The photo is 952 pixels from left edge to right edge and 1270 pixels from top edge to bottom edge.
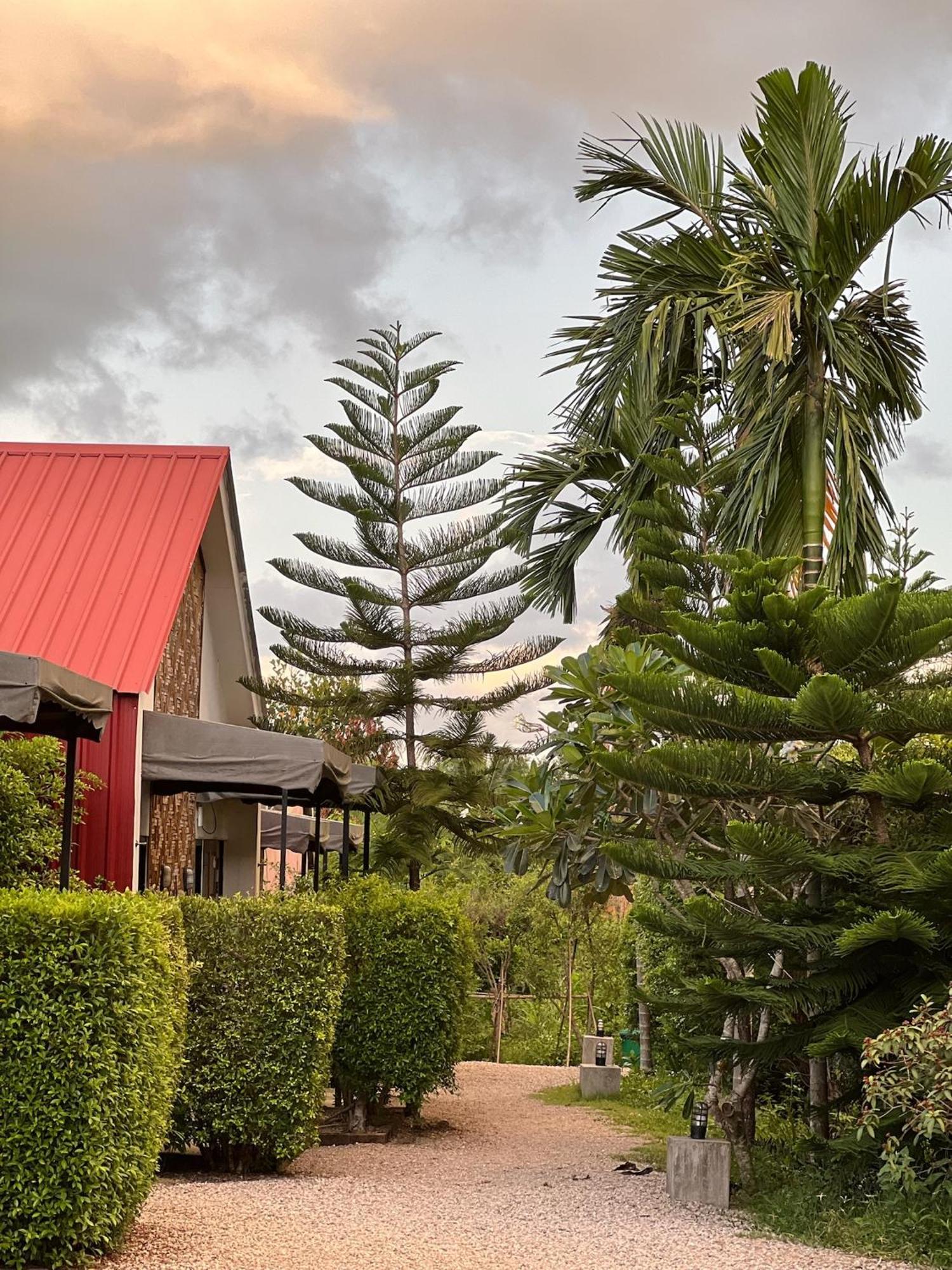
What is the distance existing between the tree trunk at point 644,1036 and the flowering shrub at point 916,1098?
723 cm

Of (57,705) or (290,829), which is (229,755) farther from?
(290,829)

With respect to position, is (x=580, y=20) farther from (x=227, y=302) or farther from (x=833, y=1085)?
(x=833, y=1085)

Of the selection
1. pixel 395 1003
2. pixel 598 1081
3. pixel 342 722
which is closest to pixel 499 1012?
pixel 598 1081

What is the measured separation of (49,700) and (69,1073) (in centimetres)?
223

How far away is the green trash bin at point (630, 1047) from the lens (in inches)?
576

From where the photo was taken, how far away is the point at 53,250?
13.7 meters

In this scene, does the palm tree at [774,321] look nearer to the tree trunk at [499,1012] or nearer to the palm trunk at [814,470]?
the palm trunk at [814,470]

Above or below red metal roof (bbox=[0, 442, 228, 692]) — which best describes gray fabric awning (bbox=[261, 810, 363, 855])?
below

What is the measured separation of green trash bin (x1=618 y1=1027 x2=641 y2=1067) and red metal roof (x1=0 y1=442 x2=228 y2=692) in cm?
776

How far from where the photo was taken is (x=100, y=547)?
10852 millimetres

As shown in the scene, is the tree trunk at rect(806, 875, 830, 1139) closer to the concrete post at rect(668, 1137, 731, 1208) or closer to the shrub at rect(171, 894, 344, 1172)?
the concrete post at rect(668, 1137, 731, 1208)

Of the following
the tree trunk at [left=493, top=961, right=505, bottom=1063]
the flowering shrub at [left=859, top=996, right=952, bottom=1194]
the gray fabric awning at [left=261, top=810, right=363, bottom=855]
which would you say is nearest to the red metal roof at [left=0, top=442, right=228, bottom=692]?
the gray fabric awning at [left=261, top=810, right=363, bottom=855]

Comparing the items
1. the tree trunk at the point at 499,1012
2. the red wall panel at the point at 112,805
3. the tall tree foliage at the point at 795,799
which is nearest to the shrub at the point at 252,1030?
the red wall panel at the point at 112,805

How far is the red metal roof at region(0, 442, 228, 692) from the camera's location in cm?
969
